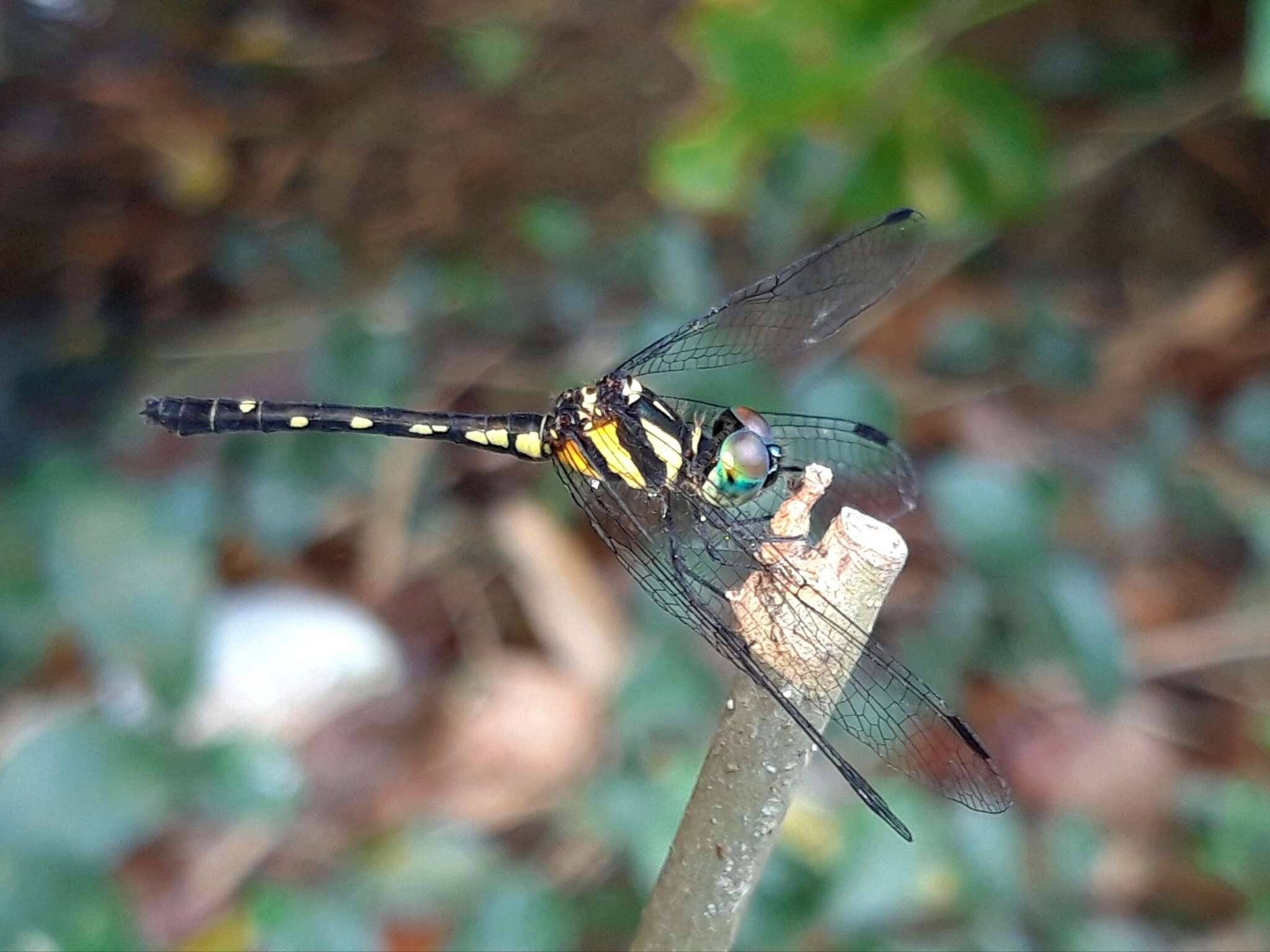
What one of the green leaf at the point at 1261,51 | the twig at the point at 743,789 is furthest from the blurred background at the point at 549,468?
the twig at the point at 743,789

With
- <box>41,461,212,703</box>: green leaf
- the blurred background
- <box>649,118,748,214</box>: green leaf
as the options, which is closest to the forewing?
the blurred background

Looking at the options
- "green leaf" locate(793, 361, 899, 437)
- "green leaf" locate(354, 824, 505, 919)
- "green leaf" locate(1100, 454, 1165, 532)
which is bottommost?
"green leaf" locate(1100, 454, 1165, 532)

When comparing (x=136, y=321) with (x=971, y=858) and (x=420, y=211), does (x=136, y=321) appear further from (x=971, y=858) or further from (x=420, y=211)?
(x=971, y=858)

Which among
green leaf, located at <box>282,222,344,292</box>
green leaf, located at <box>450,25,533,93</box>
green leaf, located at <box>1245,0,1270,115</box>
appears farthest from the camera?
green leaf, located at <box>450,25,533,93</box>

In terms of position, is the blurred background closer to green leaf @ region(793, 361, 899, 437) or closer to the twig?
green leaf @ region(793, 361, 899, 437)

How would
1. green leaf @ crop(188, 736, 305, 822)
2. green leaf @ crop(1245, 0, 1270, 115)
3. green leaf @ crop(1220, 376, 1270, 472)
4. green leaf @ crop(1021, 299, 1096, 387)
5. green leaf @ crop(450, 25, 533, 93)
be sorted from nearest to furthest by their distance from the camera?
green leaf @ crop(1245, 0, 1270, 115), green leaf @ crop(188, 736, 305, 822), green leaf @ crop(1220, 376, 1270, 472), green leaf @ crop(1021, 299, 1096, 387), green leaf @ crop(450, 25, 533, 93)

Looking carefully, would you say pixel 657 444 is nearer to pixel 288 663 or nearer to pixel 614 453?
pixel 614 453

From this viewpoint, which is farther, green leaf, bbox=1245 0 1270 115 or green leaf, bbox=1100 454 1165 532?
green leaf, bbox=1100 454 1165 532

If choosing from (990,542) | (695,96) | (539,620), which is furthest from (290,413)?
(695,96)
